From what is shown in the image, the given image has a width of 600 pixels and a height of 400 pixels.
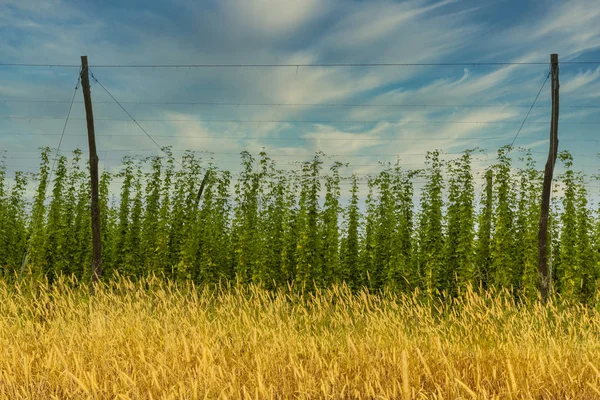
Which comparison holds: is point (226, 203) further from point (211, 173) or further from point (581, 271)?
point (581, 271)

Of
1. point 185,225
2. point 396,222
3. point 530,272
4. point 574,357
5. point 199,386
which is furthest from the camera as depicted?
point 185,225

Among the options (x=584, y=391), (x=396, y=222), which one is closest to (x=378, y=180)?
(x=396, y=222)

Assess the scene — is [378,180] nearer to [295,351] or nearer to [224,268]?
[224,268]

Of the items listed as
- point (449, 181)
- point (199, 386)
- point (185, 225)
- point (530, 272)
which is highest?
point (449, 181)

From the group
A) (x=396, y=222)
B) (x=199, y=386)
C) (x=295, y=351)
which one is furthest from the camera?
(x=396, y=222)

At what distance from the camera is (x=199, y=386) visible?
9.91 feet

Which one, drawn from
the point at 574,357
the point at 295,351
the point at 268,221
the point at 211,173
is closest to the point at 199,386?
the point at 295,351

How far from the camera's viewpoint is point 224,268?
12.3 m

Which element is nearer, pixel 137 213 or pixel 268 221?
pixel 268 221

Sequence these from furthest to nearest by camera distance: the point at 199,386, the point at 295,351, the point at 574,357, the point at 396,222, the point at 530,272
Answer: the point at 396,222 < the point at 530,272 < the point at 574,357 < the point at 295,351 < the point at 199,386

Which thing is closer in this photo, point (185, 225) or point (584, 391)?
point (584, 391)

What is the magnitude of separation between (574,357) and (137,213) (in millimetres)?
11386

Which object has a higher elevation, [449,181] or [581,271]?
→ [449,181]

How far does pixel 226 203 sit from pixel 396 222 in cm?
A: 451
